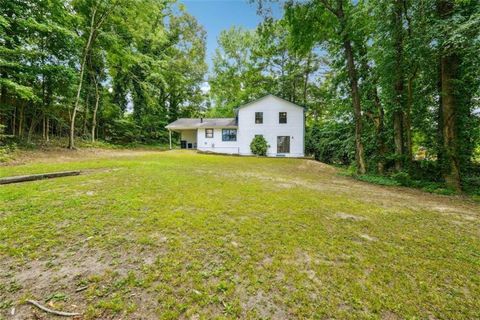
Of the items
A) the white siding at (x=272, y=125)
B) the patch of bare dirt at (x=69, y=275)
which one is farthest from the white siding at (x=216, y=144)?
→ the patch of bare dirt at (x=69, y=275)

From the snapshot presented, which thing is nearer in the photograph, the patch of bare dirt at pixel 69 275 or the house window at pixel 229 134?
the patch of bare dirt at pixel 69 275

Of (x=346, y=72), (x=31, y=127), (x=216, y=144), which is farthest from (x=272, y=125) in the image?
(x=31, y=127)

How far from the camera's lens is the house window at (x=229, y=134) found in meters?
19.9

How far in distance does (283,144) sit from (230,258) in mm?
16984

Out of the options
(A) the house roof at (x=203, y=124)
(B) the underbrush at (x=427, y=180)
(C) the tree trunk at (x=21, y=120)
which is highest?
(A) the house roof at (x=203, y=124)

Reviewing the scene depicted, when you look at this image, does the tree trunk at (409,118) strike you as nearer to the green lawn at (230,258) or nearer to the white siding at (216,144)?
the green lawn at (230,258)

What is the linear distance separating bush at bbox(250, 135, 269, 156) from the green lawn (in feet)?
46.4

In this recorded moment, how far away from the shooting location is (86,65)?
16578 millimetres

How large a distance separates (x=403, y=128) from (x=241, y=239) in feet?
30.9

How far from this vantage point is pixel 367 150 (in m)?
10.6

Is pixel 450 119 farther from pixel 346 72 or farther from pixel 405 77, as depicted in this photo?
pixel 346 72

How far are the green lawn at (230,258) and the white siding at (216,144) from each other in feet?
50.5

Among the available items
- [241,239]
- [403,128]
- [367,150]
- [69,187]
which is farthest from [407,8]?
[69,187]

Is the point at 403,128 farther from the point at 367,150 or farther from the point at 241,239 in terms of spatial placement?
the point at 241,239
